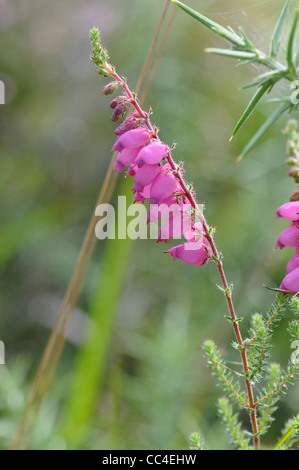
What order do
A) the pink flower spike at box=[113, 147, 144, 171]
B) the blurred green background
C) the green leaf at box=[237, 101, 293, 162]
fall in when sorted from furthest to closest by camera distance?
the blurred green background
the pink flower spike at box=[113, 147, 144, 171]
the green leaf at box=[237, 101, 293, 162]

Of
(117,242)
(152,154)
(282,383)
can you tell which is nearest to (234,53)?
(152,154)

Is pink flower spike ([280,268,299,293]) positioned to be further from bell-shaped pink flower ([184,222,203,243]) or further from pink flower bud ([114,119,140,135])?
pink flower bud ([114,119,140,135])

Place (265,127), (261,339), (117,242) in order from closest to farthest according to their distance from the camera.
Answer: (265,127) → (261,339) → (117,242)

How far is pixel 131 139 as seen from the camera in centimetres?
73

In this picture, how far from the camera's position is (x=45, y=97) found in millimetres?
2801

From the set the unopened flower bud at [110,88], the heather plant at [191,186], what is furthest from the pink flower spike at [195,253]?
the unopened flower bud at [110,88]

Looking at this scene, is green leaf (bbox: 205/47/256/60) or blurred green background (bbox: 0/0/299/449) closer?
green leaf (bbox: 205/47/256/60)

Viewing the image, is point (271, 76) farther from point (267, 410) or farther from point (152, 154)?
point (267, 410)

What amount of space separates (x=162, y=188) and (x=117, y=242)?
1.18 metres

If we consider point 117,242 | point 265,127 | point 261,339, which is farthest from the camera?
point 117,242

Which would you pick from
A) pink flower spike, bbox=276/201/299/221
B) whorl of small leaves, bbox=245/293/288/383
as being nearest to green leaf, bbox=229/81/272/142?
pink flower spike, bbox=276/201/299/221

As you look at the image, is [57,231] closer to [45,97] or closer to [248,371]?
[45,97]

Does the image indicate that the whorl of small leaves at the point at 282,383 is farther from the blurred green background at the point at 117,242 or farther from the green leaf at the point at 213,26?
the blurred green background at the point at 117,242

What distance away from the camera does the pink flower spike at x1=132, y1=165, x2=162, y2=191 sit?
74 centimetres
